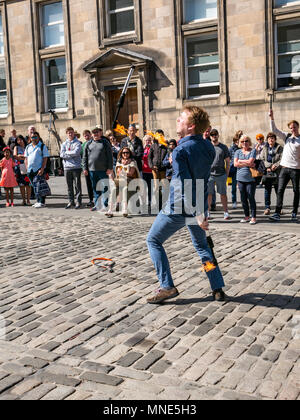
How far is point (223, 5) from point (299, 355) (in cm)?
1674

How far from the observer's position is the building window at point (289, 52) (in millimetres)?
18156

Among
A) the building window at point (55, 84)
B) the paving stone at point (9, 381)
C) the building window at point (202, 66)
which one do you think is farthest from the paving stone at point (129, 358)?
the building window at point (55, 84)

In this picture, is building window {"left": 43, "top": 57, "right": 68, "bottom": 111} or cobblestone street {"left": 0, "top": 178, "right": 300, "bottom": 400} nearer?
cobblestone street {"left": 0, "top": 178, "right": 300, "bottom": 400}

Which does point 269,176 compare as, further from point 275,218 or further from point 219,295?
point 219,295

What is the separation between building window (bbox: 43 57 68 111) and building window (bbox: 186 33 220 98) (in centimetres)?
583

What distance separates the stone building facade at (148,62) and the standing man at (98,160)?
766 cm

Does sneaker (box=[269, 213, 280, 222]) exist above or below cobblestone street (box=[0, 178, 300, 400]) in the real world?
above

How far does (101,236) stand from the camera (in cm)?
913

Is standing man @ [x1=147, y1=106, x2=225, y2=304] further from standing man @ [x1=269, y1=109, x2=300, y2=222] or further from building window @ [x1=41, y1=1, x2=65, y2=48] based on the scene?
building window @ [x1=41, y1=1, x2=65, y2=48]

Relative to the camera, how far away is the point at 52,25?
75.4 ft

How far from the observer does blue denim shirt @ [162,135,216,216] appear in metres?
4.93

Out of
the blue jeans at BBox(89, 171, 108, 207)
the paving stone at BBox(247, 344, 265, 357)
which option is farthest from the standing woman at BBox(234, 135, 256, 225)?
the paving stone at BBox(247, 344, 265, 357)
